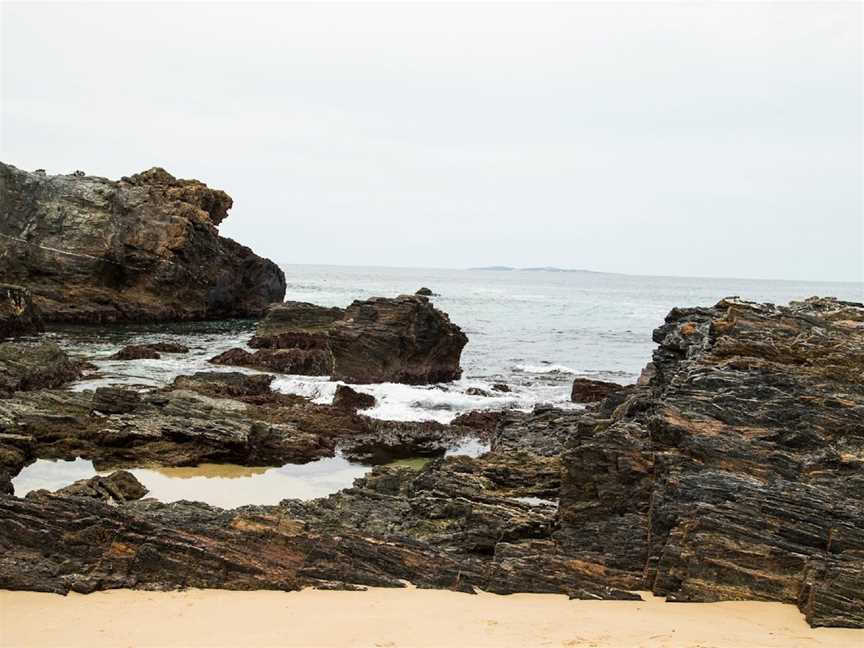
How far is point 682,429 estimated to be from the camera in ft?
32.6

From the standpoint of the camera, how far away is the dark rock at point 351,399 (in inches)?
889

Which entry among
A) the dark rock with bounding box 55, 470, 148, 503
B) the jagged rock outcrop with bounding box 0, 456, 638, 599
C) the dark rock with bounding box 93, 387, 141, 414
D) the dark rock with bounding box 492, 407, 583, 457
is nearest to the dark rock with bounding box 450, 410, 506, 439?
the dark rock with bounding box 492, 407, 583, 457

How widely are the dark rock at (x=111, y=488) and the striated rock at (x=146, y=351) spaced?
1958 cm

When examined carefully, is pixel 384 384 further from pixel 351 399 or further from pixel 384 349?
pixel 351 399

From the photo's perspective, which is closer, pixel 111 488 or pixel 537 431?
pixel 111 488

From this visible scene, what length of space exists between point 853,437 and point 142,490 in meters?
11.7

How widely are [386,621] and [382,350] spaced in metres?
20.3

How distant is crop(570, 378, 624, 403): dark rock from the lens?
987 inches

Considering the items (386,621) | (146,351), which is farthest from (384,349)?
(386,621)

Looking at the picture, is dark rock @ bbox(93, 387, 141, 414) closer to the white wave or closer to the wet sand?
the white wave

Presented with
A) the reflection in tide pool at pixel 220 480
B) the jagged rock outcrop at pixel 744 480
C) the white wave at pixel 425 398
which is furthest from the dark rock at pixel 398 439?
the jagged rock outcrop at pixel 744 480

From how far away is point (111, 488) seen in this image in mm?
12445

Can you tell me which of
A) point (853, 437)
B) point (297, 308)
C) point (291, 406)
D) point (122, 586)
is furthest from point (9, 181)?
point (853, 437)

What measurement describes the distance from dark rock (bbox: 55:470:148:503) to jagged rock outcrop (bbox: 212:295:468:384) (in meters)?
13.9
